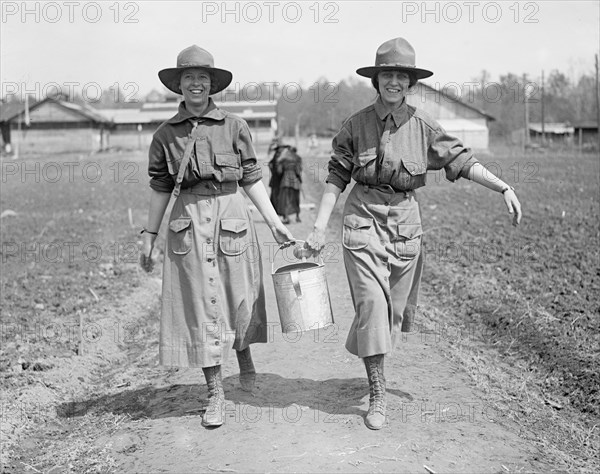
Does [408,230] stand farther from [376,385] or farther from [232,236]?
[232,236]

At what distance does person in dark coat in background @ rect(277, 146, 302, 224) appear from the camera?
51.1 ft

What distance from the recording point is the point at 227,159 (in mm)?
4855

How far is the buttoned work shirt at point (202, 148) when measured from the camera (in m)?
4.82

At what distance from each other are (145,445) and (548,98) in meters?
93.8

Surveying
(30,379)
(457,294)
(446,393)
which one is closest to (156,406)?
(30,379)

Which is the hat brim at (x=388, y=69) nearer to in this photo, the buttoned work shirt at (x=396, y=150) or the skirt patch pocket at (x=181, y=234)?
the buttoned work shirt at (x=396, y=150)

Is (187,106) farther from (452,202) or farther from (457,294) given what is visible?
(452,202)

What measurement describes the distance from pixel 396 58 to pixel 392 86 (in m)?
0.18

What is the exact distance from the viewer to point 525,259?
10.9 metres

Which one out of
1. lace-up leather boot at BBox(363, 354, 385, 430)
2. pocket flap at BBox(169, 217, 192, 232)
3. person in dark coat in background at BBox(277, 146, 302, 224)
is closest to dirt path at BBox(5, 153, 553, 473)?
lace-up leather boot at BBox(363, 354, 385, 430)

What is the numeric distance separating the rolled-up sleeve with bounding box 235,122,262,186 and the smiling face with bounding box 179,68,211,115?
314 mm

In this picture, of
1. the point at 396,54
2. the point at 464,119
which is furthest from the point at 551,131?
the point at 396,54

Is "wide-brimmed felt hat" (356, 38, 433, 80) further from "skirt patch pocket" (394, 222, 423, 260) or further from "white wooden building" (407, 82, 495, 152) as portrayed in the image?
"white wooden building" (407, 82, 495, 152)

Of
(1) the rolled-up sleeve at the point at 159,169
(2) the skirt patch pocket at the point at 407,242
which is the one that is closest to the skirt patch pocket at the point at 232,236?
(1) the rolled-up sleeve at the point at 159,169
